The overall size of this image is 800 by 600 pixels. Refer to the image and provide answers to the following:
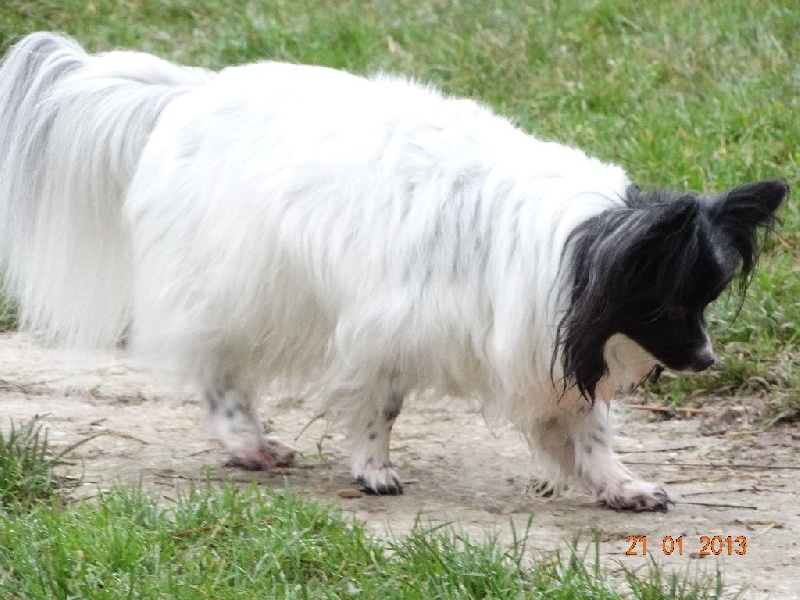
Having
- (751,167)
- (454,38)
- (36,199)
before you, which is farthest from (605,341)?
(454,38)

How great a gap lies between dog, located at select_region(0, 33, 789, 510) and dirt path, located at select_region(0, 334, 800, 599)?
0.59 feet

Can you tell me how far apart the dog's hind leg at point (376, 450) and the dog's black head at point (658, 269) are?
2.31 ft

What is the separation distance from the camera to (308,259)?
4477 millimetres

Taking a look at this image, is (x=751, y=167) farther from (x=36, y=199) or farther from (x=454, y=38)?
(x=36, y=199)

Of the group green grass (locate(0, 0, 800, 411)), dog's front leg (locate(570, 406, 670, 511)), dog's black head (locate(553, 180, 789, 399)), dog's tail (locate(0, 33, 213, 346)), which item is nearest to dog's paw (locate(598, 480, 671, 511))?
dog's front leg (locate(570, 406, 670, 511))

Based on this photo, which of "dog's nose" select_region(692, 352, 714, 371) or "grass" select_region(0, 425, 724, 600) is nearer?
"grass" select_region(0, 425, 724, 600)

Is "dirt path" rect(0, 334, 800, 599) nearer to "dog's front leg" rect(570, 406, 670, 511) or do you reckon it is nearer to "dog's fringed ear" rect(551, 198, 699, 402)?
"dog's front leg" rect(570, 406, 670, 511)

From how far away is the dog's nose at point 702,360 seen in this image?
4.12m

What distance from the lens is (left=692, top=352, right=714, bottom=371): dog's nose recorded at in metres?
4.12

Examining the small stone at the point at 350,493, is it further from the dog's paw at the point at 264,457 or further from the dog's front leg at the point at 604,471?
the dog's front leg at the point at 604,471

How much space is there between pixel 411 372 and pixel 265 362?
60 centimetres
